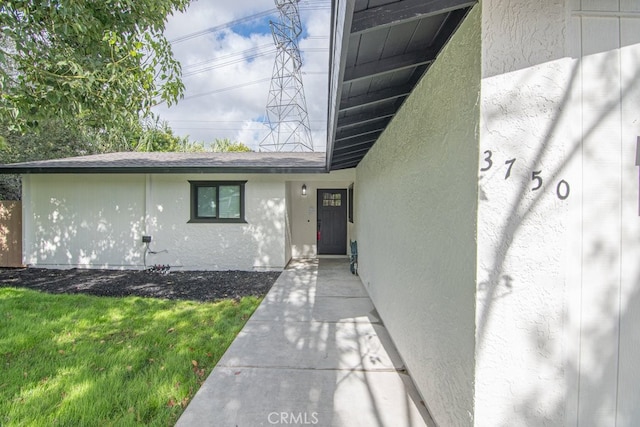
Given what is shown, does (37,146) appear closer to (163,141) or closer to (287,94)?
(163,141)

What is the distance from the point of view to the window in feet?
25.9

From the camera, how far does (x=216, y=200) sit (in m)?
7.97

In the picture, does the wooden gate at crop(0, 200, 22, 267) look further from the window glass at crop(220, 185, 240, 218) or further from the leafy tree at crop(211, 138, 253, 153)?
the leafy tree at crop(211, 138, 253, 153)

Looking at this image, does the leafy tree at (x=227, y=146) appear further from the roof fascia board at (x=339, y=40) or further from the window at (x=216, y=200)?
the roof fascia board at (x=339, y=40)

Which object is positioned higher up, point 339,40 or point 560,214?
point 339,40

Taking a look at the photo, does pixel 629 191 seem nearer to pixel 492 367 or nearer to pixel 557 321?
pixel 557 321

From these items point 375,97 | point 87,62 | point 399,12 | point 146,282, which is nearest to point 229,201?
point 146,282

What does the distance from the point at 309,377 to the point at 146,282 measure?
533 centimetres

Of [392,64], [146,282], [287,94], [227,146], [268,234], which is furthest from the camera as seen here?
[227,146]

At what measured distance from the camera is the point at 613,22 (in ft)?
5.12

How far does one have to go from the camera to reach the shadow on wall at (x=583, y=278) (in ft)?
5.03

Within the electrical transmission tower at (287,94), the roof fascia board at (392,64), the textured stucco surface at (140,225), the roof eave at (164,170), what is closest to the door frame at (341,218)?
the textured stucco surface at (140,225)

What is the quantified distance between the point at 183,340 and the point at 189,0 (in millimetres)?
4784

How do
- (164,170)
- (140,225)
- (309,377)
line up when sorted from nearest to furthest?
1. (309,377)
2. (164,170)
3. (140,225)
